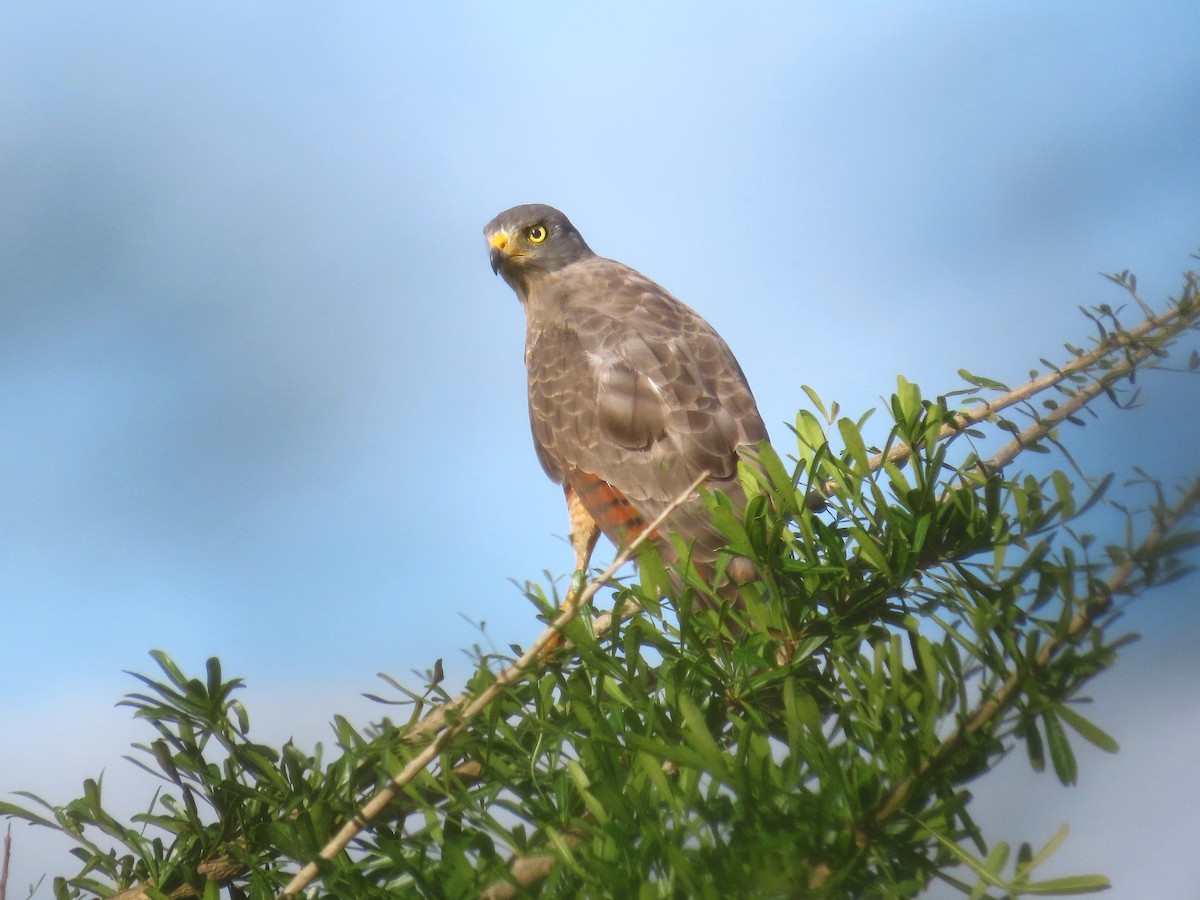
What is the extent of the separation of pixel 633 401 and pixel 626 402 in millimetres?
11

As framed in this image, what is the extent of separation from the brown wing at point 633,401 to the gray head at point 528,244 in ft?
0.61

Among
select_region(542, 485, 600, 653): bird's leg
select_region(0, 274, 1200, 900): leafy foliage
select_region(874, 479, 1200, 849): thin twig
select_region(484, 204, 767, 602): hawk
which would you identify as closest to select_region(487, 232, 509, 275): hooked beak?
select_region(484, 204, 767, 602): hawk

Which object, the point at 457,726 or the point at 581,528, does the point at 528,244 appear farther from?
the point at 457,726

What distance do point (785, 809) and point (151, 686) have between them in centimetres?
35

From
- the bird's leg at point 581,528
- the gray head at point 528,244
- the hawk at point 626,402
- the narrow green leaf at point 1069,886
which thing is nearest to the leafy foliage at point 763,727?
the narrow green leaf at point 1069,886

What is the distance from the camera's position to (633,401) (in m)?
1.30

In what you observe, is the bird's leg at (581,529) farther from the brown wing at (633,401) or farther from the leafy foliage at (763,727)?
the leafy foliage at (763,727)

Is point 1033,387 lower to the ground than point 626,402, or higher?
lower

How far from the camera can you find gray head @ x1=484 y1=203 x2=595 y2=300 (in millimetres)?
1739

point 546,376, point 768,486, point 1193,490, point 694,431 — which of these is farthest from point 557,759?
point 546,376

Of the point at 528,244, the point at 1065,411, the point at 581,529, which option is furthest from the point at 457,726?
the point at 528,244

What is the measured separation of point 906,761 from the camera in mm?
335

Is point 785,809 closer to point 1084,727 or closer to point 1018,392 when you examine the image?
point 1084,727

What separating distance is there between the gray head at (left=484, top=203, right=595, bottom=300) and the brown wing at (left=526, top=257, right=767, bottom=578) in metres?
0.19
